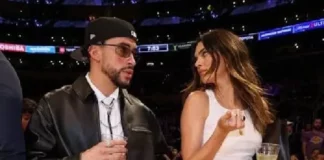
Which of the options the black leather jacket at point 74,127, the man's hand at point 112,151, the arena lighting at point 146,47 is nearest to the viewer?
the man's hand at point 112,151

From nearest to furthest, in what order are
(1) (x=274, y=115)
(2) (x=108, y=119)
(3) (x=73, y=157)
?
(3) (x=73, y=157), (2) (x=108, y=119), (1) (x=274, y=115)

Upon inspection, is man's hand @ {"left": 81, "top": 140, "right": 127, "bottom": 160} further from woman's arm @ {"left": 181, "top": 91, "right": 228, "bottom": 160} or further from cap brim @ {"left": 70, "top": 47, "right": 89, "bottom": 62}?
cap brim @ {"left": 70, "top": 47, "right": 89, "bottom": 62}

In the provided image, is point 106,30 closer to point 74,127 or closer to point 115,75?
→ point 115,75

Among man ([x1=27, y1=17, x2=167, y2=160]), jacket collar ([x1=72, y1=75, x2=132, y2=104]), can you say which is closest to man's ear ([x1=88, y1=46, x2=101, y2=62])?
man ([x1=27, y1=17, x2=167, y2=160])

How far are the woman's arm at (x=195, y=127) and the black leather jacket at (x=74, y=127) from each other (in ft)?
0.62

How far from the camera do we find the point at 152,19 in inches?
1443

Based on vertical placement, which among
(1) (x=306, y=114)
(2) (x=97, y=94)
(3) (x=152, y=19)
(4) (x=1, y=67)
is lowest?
(1) (x=306, y=114)

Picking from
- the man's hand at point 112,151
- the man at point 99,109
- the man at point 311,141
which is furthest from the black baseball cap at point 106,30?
the man at point 311,141

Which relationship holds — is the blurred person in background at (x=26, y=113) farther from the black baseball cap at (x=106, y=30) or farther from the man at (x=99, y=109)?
the black baseball cap at (x=106, y=30)

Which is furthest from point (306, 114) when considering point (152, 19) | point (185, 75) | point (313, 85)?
point (152, 19)

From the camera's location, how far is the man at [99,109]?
7.86 ft

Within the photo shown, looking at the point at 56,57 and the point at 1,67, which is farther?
the point at 56,57

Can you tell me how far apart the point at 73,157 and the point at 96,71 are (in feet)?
1.76

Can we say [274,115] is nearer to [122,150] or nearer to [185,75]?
[122,150]
